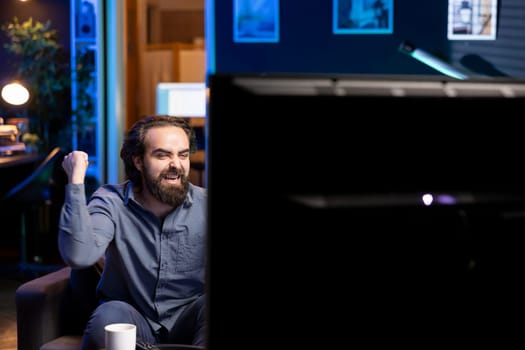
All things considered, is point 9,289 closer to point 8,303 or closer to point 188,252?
point 8,303

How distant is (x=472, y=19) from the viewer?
544 cm

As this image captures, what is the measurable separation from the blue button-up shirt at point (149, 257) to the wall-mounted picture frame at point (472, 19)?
11.4 feet

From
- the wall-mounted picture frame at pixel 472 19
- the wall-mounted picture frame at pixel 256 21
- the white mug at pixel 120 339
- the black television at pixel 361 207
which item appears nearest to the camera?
the black television at pixel 361 207

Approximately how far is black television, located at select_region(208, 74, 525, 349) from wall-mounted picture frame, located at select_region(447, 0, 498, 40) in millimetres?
4724

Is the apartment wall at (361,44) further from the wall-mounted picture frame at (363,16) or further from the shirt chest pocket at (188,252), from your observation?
the shirt chest pocket at (188,252)

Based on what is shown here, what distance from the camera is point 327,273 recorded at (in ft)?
2.86

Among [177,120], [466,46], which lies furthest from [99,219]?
[466,46]

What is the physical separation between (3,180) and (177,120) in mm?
4079

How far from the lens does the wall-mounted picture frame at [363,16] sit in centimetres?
546

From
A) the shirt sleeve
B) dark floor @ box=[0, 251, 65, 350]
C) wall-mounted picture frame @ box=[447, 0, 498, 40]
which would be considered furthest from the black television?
wall-mounted picture frame @ box=[447, 0, 498, 40]

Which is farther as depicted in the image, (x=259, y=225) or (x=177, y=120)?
(x=177, y=120)

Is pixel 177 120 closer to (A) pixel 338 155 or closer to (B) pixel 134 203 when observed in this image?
(B) pixel 134 203

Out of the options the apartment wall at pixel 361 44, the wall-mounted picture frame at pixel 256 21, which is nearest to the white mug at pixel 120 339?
the apartment wall at pixel 361 44

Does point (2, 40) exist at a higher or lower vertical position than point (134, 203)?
higher
